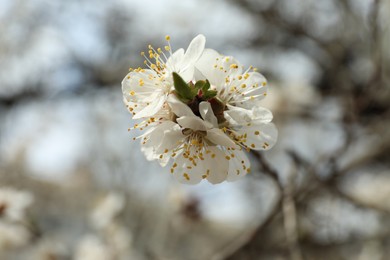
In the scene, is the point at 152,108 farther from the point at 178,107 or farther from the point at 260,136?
the point at 260,136

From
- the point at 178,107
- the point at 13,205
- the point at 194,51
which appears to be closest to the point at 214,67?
the point at 194,51

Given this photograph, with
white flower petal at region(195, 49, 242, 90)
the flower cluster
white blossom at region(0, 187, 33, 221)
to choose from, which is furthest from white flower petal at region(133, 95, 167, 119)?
white blossom at region(0, 187, 33, 221)

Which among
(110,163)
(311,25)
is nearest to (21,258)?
(110,163)

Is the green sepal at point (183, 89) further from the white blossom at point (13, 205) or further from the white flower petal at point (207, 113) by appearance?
the white blossom at point (13, 205)

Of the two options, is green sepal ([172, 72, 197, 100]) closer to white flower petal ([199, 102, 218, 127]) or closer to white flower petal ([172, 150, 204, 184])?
white flower petal ([199, 102, 218, 127])

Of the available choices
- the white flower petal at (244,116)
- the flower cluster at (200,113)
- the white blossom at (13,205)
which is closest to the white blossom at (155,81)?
the flower cluster at (200,113)

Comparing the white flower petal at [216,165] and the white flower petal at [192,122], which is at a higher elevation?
the white flower petal at [192,122]

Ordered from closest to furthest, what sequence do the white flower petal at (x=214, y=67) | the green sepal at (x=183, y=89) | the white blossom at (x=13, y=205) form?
the green sepal at (x=183, y=89) < the white flower petal at (x=214, y=67) < the white blossom at (x=13, y=205)
